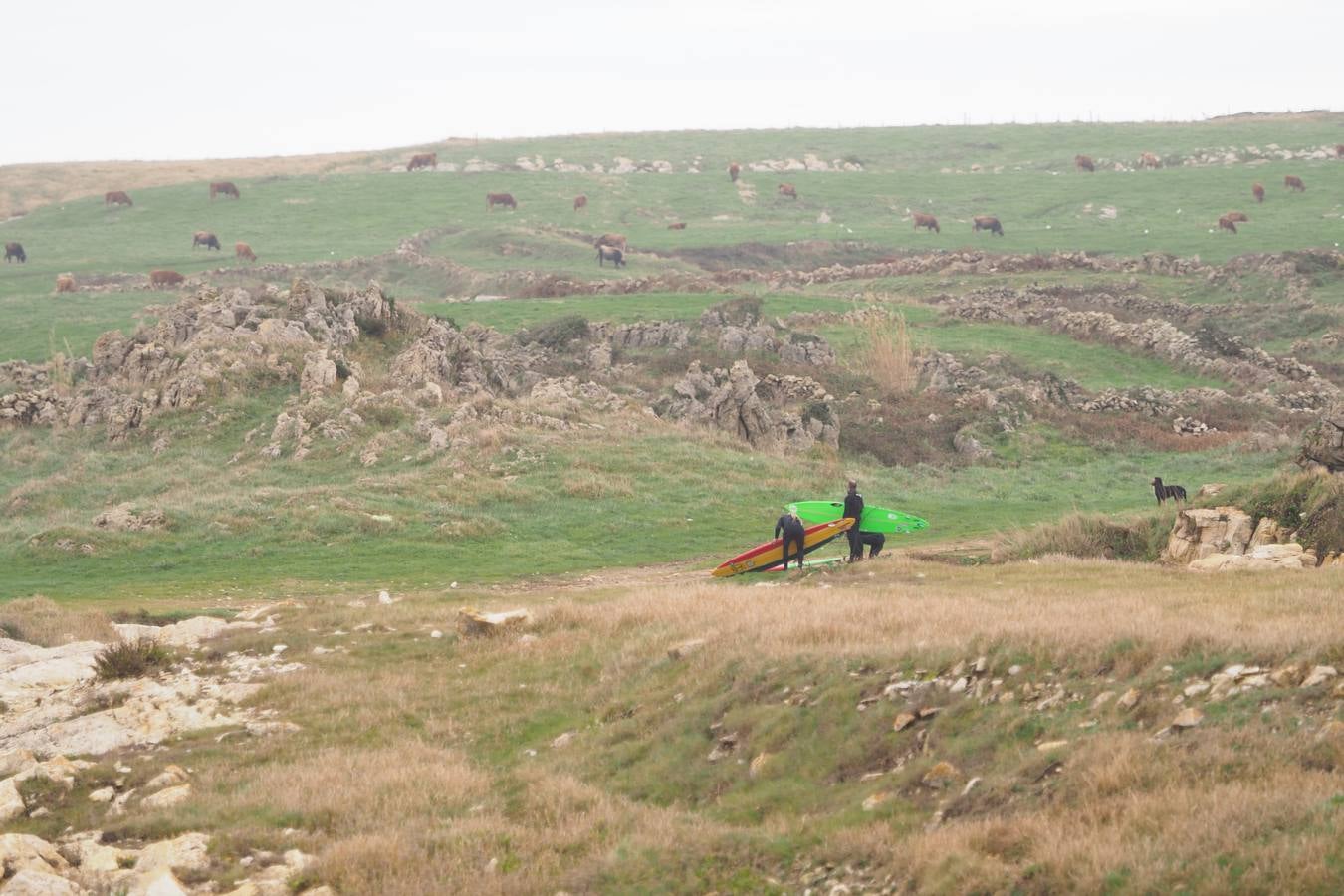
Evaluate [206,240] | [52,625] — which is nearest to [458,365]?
[52,625]

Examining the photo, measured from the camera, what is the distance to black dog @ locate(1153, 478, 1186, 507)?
2984cm

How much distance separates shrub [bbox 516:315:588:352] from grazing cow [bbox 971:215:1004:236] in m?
41.3

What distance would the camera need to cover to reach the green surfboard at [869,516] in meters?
28.5

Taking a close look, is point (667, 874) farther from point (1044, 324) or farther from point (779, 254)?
point (779, 254)

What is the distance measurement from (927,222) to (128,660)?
79.8 meters

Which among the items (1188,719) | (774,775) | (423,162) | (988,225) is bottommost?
(774,775)

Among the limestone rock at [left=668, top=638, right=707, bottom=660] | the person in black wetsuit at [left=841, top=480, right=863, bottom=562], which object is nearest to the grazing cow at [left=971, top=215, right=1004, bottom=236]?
the person in black wetsuit at [left=841, top=480, right=863, bottom=562]

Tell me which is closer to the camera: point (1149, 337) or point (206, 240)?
point (1149, 337)

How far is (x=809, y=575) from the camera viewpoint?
25812 millimetres

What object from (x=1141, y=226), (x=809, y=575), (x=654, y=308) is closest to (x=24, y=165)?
(x=654, y=308)

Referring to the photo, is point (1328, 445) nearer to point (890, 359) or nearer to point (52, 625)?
point (890, 359)

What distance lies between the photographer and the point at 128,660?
20.2 meters

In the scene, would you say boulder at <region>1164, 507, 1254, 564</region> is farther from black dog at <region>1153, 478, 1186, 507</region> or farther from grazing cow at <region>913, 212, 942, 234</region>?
grazing cow at <region>913, 212, 942, 234</region>

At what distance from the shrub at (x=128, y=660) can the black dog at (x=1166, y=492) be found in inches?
822
